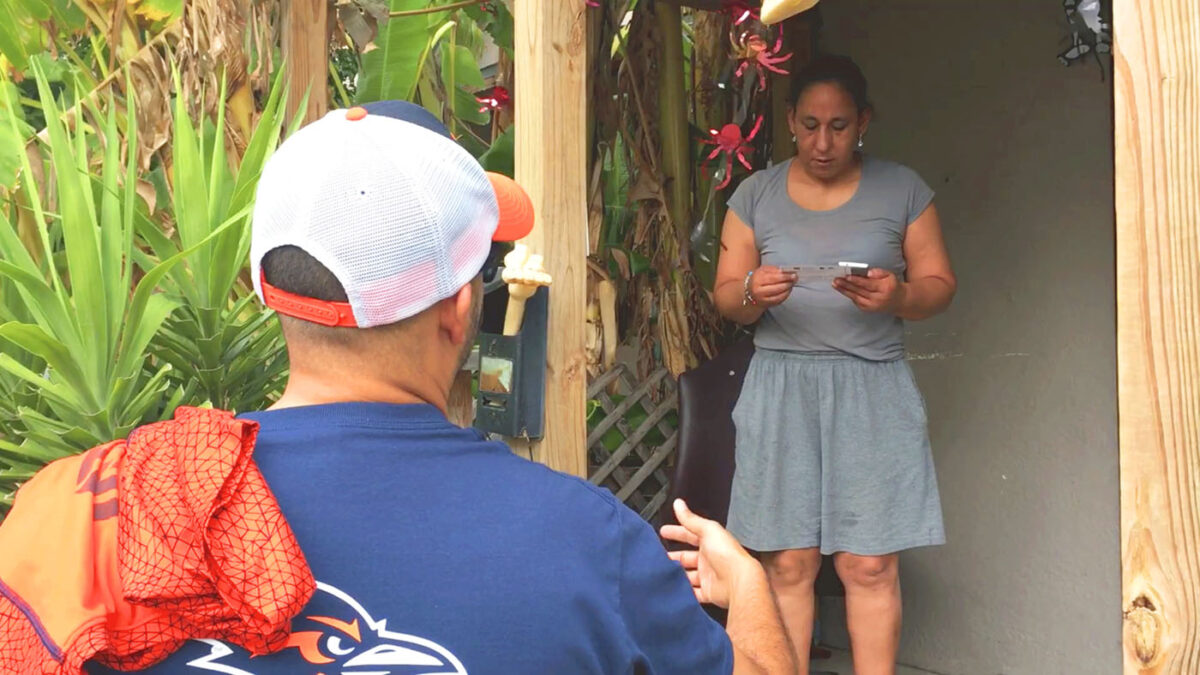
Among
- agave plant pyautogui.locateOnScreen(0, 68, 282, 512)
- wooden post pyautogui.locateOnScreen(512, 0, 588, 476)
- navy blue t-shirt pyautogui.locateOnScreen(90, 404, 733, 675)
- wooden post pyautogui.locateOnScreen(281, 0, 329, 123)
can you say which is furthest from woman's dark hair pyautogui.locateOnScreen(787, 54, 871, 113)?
navy blue t-shirt pyautogui.locateOnScreen(90, 404, 733, 675)

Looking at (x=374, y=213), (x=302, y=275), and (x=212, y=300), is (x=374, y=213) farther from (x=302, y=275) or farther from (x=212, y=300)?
(x=212, y=300)

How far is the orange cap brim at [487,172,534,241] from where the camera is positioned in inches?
67.2

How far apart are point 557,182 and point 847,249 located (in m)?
1.23

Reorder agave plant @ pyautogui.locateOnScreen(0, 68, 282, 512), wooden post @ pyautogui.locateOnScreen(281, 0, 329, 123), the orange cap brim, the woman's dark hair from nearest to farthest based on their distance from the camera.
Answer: the orange cap brim < agave plant @ pyautogui.locateOnScreen(0, 68, 282, 512) < the woman's dark hair < wooden post @ pyautogui.locateOnScreen(281, 0, 329, 123)

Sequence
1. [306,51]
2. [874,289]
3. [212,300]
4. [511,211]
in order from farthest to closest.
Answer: [306,51] → [874,289] → [212,300] → [511,211]

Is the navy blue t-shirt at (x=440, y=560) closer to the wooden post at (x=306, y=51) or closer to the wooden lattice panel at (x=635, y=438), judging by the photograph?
the wooden post at (x=306, y=51)

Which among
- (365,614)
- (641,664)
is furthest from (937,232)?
(365,614)

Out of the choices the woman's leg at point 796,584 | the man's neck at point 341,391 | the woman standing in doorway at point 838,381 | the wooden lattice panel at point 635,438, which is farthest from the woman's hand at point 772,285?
the man's neck at point 341,391

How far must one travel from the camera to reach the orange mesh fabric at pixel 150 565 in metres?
1.13

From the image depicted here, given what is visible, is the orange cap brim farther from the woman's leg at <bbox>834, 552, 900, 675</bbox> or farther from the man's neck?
the woman's leg at <bbox>834, 552, 900, 675</bbox>

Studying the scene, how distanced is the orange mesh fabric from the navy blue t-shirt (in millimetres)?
39

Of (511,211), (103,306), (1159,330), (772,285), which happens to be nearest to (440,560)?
(511,211)

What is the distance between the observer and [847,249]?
10.8 feet

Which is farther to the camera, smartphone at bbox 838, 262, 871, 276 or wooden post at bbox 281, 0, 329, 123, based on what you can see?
wooden post at bbox 281, 0, 329, 123
